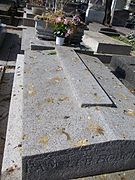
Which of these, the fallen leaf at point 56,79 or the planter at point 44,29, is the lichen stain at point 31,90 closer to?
the fallen leaf at point 56,79

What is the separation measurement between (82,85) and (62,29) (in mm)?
2677

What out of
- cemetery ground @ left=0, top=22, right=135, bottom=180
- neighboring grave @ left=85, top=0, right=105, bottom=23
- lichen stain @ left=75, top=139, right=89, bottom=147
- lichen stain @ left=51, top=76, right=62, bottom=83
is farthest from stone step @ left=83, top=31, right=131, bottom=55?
neighboring grave @ left=85, top=0, right=105, bottom=23

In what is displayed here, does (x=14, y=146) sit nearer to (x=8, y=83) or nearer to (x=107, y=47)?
(x=8, y=83)

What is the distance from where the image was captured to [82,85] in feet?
11.0

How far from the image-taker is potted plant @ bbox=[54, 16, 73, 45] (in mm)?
5590

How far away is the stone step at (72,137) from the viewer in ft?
7.35

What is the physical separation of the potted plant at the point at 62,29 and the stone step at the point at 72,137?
272 centimetres

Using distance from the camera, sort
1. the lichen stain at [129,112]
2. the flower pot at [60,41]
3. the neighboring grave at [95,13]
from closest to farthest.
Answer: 1. the lichen stain at [129,112]
2. the flower pot at [60,41]
3. the neighboring grave at [95,13]

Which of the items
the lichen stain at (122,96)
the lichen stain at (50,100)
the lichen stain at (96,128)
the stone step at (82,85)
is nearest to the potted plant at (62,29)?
the stone step at (82,85)

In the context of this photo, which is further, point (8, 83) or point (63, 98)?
point (8, 83)

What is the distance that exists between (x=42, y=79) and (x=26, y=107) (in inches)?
36.4

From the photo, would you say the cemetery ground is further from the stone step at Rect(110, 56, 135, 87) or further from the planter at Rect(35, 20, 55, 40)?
the stone step at Rect(110, 56, 135, 87)

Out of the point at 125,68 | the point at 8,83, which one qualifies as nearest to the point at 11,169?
the point at 8,83

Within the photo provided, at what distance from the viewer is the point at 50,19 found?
5801mm
